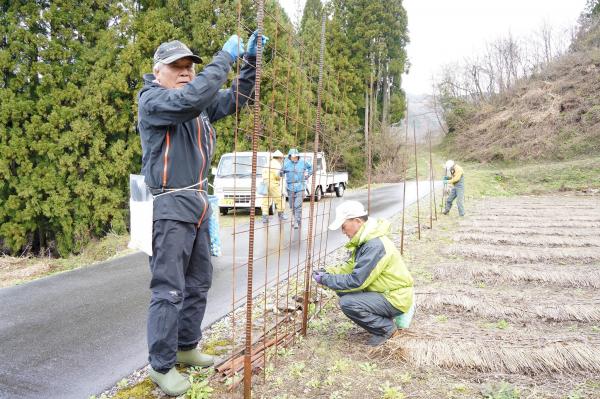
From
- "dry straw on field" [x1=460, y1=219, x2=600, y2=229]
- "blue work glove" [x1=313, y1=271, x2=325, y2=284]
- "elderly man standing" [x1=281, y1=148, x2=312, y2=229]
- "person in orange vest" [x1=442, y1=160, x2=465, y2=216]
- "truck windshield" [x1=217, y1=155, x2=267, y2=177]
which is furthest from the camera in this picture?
"truck windshield" [x1=217, y1=155, x2=267, y2=177]

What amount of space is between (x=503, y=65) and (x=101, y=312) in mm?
41311

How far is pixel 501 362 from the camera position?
2.95 metres

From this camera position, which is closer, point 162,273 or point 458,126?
point 162,273

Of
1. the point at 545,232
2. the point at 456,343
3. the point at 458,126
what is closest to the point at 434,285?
the point at 456,343

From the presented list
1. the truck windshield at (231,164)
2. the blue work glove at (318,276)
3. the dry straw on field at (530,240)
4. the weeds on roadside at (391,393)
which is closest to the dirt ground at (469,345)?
the weeds on roadside at (391,393)

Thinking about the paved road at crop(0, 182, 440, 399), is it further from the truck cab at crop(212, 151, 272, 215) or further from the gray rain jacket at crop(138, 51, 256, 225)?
the truck cab at crop(212, 151, 272, 215)

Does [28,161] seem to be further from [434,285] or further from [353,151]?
[353,151]

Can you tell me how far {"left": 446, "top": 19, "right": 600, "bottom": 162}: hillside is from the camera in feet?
76.0

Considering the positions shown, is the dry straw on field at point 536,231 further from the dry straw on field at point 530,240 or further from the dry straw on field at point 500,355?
the dry straw on field at point 500,355

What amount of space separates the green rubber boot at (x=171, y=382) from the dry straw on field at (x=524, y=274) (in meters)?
3.79

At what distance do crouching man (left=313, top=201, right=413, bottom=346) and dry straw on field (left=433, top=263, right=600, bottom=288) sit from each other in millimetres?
2393

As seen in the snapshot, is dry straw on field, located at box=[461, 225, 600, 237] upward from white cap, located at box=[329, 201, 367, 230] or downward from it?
downward

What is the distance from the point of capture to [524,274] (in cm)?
521

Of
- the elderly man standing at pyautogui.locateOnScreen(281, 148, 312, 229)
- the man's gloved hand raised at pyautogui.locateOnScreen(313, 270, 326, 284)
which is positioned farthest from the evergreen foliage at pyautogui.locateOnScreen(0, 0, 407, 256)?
the man's gloved hand raised at pyautogui.locateOnScreen(313, 270, 326, 284)
